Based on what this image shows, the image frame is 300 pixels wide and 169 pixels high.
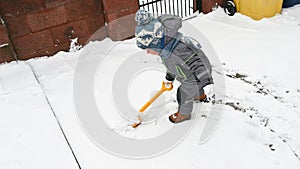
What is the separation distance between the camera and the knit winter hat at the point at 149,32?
2.04 m

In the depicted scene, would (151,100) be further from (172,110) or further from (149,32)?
(149,32)

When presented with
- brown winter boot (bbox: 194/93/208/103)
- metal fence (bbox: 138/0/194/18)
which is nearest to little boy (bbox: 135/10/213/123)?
brown winter boot (bbox: 194/93/208/103)

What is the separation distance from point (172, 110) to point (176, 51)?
66 cm

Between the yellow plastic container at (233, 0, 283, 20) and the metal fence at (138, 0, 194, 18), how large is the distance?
71 centimetres

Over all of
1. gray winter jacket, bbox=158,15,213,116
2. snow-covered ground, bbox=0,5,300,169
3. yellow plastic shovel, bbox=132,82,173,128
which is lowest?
snow-covered ground, bbox=0,5,300,169

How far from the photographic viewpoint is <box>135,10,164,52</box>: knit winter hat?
6.70 ft

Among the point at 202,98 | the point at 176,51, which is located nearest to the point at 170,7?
the point at 202,98

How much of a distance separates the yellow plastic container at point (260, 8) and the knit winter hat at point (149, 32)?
237cm

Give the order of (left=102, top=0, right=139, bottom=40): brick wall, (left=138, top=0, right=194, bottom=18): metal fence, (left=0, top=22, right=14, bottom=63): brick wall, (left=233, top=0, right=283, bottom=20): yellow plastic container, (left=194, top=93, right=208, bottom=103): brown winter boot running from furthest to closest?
(left=138, top=0, right=194, bottom=18): metal fence < (left=233, top=0, right=283, bottom=20): yellow plastic container < (left=102, top=0, right=139, bottom=40): brick wall < (left=0, top=22, right=14, bottom=63): brick wall < (left=194, top=93, right=208, bottom=103): brown winter boot

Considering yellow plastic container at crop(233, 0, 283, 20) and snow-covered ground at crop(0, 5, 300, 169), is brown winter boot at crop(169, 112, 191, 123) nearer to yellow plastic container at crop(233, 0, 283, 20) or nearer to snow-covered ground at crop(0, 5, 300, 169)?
snow-covered ground at crop(0, 5, 300, 169)

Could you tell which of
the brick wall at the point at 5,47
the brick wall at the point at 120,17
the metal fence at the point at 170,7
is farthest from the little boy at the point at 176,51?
the metal fence at the point at 170,7

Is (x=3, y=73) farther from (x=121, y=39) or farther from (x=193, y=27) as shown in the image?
(x=193, y=27)

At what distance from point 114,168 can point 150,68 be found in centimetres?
144

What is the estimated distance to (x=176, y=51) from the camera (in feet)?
7.11
